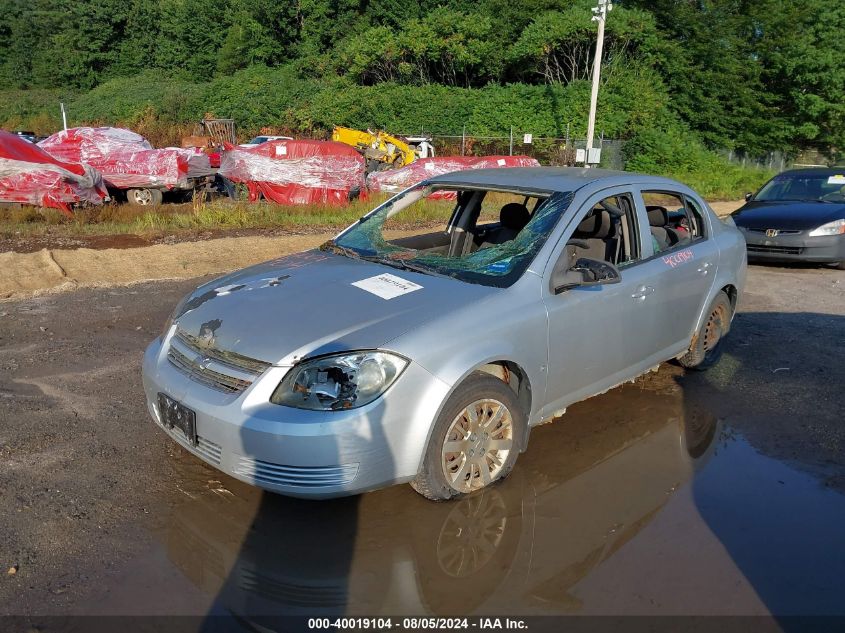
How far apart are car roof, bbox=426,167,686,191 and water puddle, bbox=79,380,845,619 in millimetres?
1736

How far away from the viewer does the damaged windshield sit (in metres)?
4.30

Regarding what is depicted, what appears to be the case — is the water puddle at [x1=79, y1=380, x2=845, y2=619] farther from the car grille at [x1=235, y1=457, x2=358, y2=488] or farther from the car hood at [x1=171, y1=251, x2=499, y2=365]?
the car hood at [x1=171, y1=251, x2=499, y2=365]

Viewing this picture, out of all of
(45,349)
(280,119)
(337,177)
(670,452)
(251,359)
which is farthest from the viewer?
(280,119)

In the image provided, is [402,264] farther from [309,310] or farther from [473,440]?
[473,440]

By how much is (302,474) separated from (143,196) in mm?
15060

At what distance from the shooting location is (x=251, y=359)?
3.48 m

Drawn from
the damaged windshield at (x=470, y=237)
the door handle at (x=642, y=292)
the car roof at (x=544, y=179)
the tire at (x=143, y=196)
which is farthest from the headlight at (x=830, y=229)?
the tire at (x=143, y=196)

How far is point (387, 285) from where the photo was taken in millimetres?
4082

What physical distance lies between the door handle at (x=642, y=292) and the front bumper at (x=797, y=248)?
6.39 meters

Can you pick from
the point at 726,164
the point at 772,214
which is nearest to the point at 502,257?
the point at 772,214

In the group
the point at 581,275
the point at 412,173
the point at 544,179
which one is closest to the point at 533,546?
the point at 581,275

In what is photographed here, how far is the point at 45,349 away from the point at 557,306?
450 centimetres

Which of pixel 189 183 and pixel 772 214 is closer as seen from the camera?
pixel 772 214

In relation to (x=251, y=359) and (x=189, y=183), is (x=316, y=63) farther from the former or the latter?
(x=251, y=359)
